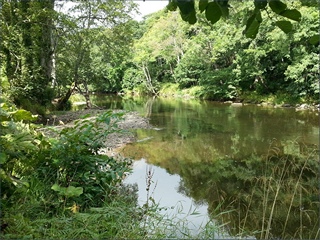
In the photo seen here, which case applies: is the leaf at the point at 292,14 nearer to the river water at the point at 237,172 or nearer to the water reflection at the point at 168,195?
the river water at the point at 237,172

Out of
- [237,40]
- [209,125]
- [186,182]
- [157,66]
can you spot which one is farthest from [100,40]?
[157,66]

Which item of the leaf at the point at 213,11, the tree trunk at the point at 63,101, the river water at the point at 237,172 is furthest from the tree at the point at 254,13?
the tree trunk at the point at 63,101

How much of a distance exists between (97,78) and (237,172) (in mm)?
14895

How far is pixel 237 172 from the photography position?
5.86 metres

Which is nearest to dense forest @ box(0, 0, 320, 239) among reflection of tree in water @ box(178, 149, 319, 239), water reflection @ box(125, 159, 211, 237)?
water reflection @ box(125, 159, 211, 237)

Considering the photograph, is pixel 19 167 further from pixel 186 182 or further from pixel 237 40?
pixel 237 40

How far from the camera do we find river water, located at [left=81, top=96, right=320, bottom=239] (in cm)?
338

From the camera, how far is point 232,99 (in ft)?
73.7

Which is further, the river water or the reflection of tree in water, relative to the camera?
the river water

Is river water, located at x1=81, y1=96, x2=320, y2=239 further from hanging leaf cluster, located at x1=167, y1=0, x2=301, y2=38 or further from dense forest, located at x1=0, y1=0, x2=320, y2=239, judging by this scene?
hanging leaf cluster, located at x1=167, y1=0, x2=301, y2=38

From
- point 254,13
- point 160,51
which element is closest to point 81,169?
point 254,13

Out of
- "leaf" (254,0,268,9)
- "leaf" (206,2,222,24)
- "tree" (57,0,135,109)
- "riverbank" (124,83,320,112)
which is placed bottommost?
"riverbank" (124,83,320,112)

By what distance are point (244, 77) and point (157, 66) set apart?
15.3m

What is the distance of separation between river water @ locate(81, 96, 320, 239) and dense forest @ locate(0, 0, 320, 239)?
684mm
